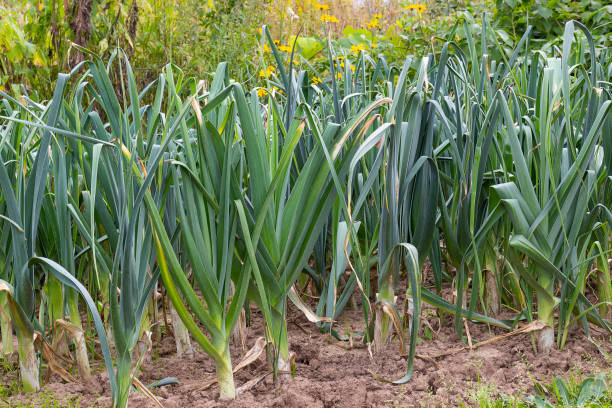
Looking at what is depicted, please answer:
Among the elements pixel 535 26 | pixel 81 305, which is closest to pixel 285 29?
pixel 535 26

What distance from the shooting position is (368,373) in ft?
A: 5.03

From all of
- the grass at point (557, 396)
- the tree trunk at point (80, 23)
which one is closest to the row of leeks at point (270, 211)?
the grass at point (557, 396)

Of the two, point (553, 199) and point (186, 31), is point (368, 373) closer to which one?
point (553, 199)

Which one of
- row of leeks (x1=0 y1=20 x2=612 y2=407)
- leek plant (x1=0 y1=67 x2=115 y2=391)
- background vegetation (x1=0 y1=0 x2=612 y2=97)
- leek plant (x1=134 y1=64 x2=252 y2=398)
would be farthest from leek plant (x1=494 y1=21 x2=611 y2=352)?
background vegetation (x1=0 y1=0 x2=612 y2=97)

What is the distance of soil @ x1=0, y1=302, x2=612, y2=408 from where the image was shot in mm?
1407

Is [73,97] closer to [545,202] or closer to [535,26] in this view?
[545,202]

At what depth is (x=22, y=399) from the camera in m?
1.46

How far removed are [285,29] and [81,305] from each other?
5176mm

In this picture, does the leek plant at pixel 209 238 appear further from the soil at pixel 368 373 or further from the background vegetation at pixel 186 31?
the background vegetation at pixel 186 31

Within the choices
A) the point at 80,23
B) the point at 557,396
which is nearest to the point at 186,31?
the point at 80,23

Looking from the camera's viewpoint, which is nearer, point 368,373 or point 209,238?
point 209,238

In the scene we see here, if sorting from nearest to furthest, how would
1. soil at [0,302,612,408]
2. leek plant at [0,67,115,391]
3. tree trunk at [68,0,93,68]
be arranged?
leek plant at [0,67,115,391] → soil at [0,302,612,408] → tree trunk at [68,0,93,68]

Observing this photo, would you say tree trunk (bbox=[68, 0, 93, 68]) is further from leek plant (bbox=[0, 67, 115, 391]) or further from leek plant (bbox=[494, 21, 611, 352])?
leek plant (bbox=[494, 21, 611, 352])

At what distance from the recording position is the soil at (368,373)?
1407 millimetres
